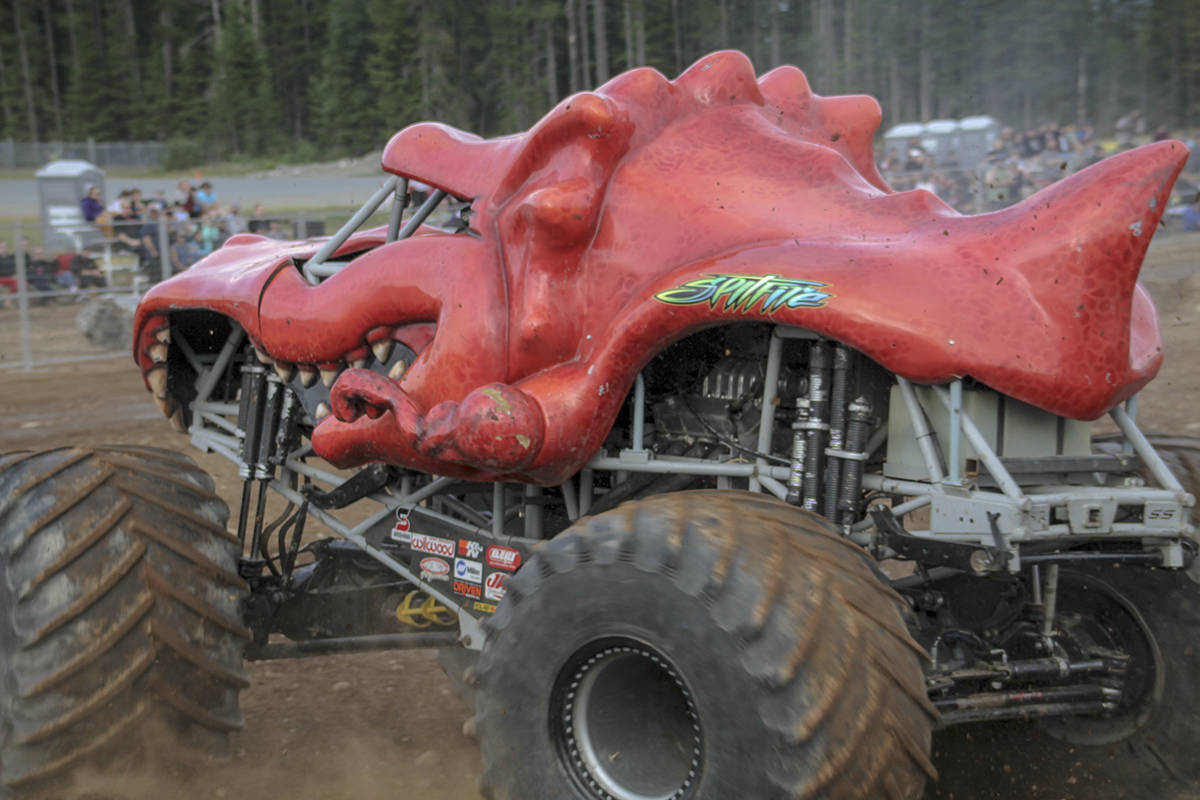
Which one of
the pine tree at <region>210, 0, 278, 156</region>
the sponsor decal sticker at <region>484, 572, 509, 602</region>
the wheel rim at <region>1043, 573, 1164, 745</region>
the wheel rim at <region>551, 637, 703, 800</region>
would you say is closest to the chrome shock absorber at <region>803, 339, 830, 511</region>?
the wheel rim at <region>551, 637, 703, 800</region>

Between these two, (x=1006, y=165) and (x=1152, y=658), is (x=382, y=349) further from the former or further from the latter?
(x=1006, y=165)

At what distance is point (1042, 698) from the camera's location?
360cm

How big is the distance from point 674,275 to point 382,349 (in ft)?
3.82

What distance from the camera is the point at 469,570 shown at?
4160 millimetres

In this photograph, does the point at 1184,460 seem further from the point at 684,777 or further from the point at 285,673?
the point at 285,673

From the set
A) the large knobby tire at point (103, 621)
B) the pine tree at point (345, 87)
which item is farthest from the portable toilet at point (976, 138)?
the pine tree at point (345, 87)

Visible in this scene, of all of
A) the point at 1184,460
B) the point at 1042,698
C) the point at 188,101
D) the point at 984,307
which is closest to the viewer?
the point at 984,307

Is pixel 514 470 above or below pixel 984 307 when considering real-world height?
below

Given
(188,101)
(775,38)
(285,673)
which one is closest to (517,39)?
(775,38)

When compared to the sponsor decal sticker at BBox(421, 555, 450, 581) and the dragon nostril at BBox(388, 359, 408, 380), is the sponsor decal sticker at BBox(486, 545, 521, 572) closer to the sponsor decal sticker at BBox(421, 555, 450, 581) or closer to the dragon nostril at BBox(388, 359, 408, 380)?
the sponsor decal sticker at BBox(421, 555, 450, 581)

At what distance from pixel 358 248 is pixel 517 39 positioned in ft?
139

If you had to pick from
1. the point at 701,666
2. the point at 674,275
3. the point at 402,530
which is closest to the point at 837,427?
the point at 674,275

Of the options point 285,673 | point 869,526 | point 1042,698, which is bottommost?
point 285,673

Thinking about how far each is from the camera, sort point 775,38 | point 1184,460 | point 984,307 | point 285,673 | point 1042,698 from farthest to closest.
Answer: point 775,38, point 285,673, point 1184,460, point 1042,698, point 984,307
